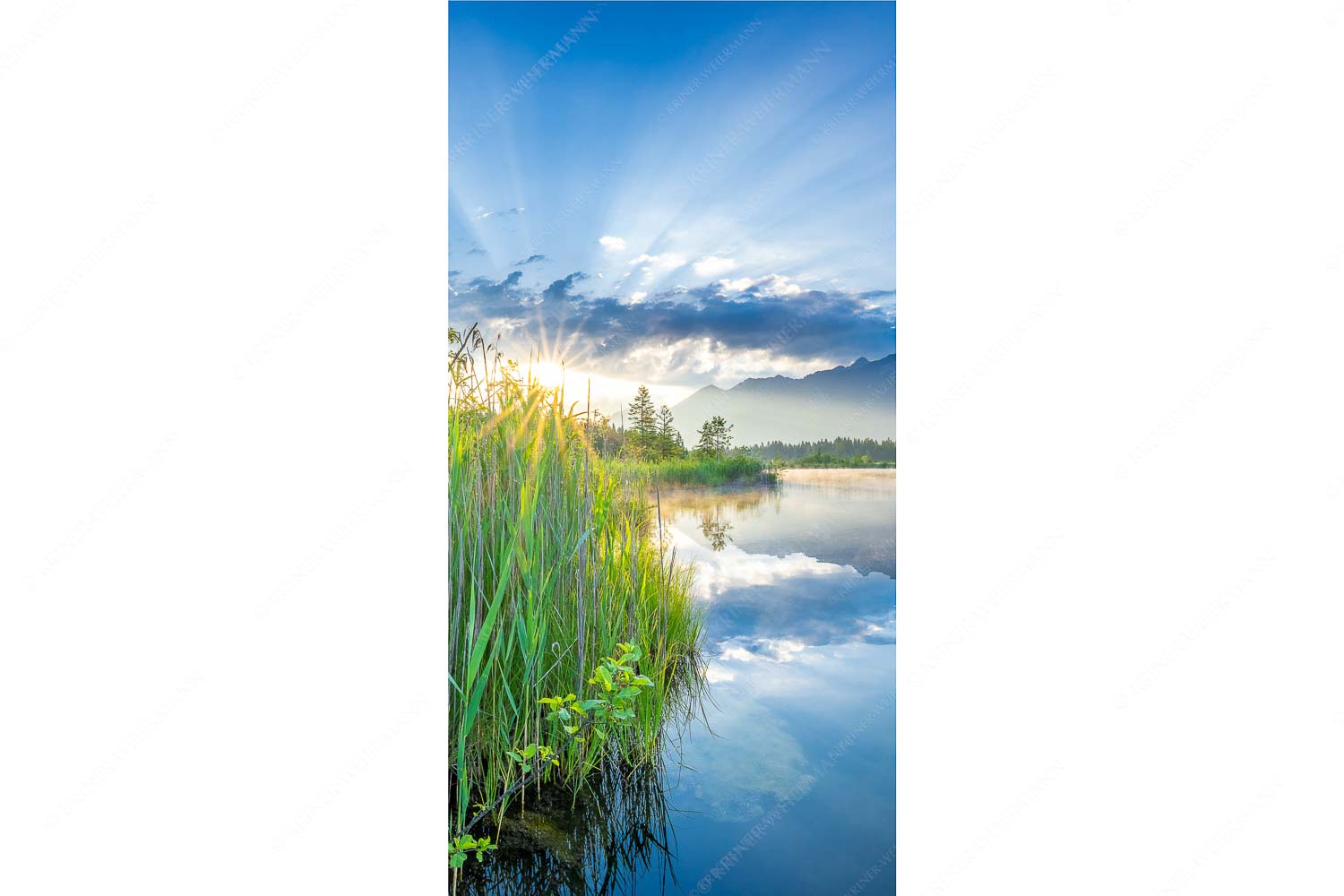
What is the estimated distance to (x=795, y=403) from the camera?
1.95 m

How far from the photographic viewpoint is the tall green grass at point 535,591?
1572 mm

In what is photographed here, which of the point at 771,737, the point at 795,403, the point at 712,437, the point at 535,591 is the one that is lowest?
the point at 771,737

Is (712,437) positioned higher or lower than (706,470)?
higher

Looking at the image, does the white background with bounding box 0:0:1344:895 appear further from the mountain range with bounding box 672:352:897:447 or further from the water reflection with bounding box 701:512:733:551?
the water reflection with bounding box 701:512:733:551

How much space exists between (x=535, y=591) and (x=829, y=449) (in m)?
1.01
